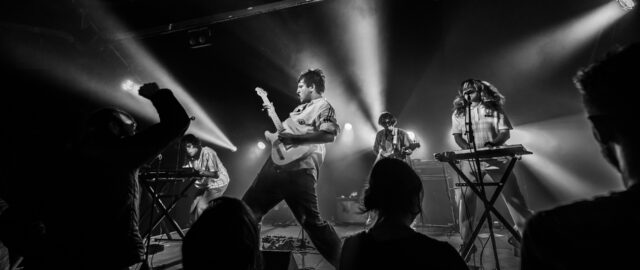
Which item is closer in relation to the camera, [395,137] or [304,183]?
[304,183]

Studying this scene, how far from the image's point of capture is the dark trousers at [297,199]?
8.48ft

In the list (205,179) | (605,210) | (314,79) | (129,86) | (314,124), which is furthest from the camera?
(129,86)

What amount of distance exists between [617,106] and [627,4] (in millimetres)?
7060

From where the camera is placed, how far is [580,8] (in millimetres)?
6316

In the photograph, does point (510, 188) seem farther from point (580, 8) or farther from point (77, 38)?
point (77, 38)

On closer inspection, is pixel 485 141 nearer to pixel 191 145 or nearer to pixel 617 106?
pixel 617 106

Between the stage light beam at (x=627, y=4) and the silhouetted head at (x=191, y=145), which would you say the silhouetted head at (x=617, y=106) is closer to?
the stage light beam at (x=627, y=4)

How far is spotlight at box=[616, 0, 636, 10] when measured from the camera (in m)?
5.11

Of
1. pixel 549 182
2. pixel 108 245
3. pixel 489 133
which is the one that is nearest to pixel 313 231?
pixel 108 245

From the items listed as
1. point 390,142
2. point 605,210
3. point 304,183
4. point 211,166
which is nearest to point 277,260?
point 304,183

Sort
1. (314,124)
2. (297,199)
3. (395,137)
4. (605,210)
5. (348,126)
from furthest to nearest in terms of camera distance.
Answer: (348,126)
(395,137)
(314,124)
(297,199)
(605,210)

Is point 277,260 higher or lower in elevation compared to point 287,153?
lower

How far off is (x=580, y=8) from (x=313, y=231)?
8098 mm

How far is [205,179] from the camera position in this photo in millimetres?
6426
